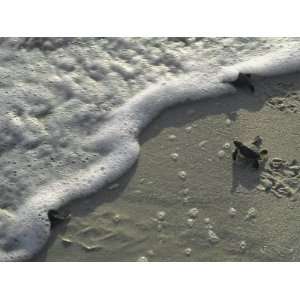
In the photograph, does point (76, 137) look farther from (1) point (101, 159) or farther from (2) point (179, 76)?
(2) point (179, 76)

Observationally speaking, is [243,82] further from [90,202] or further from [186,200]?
[90,202]

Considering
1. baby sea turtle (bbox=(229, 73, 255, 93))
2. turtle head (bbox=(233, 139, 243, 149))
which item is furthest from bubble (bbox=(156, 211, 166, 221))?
baby sea turtle (bbox=(229, 73, 255, 93))

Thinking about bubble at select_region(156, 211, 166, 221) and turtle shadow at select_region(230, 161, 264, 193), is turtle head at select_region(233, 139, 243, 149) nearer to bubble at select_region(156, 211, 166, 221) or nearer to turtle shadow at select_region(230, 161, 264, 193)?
turtle shadow at select_region(230, 161, 264, 193)

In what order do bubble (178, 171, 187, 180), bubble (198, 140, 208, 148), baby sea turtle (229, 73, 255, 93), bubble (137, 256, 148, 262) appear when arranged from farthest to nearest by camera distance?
baby sea turtle (229, 73, 255, 93), bubble (198, 140, 208, 148), bubble (178, 171, 187, 180), bubble (137, 256, 148, 262)

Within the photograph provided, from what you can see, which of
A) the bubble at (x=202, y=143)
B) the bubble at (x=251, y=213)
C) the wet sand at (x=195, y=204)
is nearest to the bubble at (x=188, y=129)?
the wet sand at (x=195, y=204)

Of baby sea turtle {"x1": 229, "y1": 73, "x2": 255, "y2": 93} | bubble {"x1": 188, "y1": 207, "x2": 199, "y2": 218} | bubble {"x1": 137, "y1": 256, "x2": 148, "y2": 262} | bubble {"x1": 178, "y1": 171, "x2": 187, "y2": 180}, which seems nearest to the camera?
bubble {"x1": 137, "y1": 256, "x2": 148, "y2": 262}
